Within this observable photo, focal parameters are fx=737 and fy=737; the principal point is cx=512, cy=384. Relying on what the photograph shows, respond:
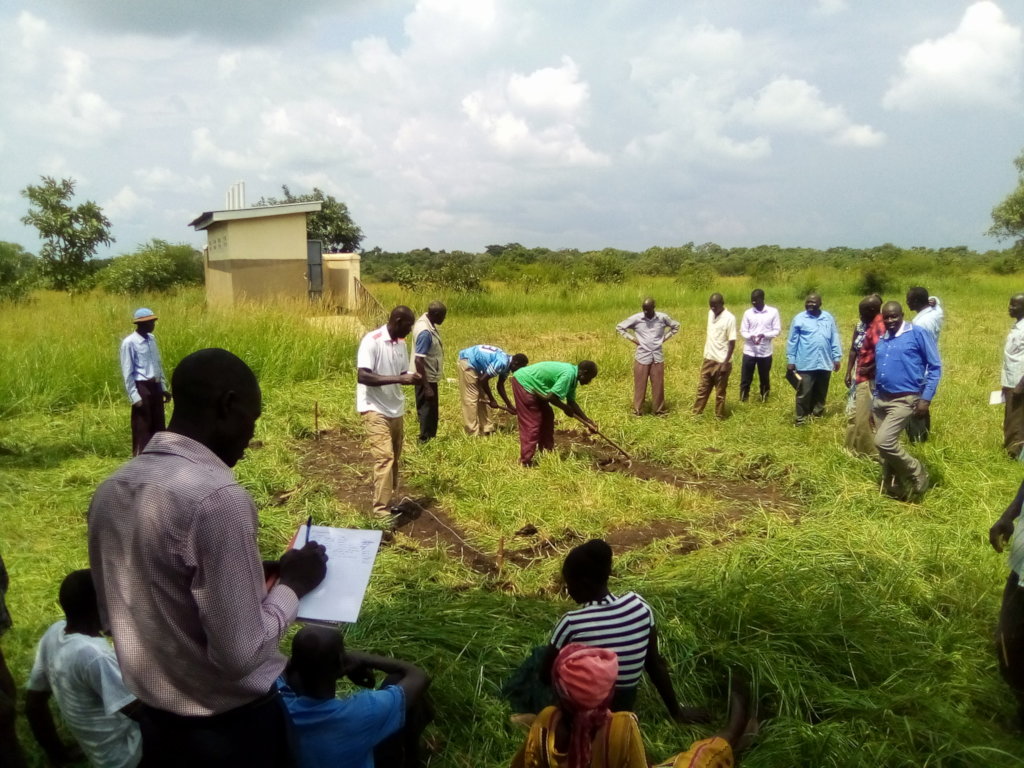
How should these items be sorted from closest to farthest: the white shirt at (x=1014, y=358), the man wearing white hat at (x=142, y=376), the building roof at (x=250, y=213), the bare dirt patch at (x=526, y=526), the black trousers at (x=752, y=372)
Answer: the bare dirt patch at (x=526, y=526)
the white shirt at (x=1014, y=358)
the man wearing white hat at (x=142, y=376)
the black trousers at (x=752, y=372)
the building roof at (x=250, y=213)

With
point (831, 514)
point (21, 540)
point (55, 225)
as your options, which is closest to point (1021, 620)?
point (831, 514)

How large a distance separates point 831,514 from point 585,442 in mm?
2984

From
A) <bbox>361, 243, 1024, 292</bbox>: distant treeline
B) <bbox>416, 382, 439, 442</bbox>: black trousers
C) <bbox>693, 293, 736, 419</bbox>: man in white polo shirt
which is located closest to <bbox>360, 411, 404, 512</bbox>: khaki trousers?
<bbox>416, 382, 439, 442</bbox>: black trousers

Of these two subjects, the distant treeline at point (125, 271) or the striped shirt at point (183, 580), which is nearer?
the striped shirt at point (183, 580)

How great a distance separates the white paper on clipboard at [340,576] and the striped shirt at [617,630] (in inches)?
33.7

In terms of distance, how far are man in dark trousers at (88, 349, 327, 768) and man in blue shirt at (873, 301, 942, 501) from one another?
207 inches

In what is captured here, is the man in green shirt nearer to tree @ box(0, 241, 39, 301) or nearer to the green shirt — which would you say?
the green shirt

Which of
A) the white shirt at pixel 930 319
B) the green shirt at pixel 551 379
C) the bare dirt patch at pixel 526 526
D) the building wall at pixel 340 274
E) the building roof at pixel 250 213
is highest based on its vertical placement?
the building roof at pixel 250 213

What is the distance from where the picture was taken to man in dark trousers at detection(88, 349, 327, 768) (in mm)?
1463

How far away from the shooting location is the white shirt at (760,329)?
29.8 feet

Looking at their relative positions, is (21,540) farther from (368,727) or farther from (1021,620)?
(1021,620)

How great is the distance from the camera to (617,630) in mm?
2555

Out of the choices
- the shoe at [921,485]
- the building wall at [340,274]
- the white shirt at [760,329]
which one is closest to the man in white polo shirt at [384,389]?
the shoe at [921,485]

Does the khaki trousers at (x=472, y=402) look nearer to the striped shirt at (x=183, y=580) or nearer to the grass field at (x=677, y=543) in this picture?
the grass field at (x=677, y=543)
